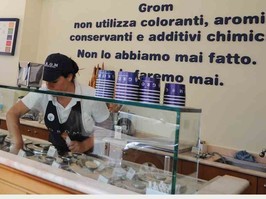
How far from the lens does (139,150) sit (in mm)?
1196

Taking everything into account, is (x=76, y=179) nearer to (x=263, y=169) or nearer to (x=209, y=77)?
(x=263, y=169)

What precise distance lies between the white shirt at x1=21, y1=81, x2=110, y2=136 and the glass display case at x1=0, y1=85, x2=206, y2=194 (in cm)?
4

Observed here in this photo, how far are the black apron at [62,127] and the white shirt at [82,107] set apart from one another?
0.07ft

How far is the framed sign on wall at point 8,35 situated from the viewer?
150 inches

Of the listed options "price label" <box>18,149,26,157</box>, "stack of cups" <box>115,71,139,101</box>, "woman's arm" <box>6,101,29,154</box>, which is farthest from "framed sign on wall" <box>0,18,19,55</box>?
"stack of cups" <box>115,71,139,101</box>

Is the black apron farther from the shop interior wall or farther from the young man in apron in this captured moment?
the shop interior wall

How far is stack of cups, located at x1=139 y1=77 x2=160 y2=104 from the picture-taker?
41.8 inches

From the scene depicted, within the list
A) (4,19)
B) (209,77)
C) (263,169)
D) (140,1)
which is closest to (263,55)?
(209,77)

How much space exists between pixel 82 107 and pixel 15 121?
1.65 feet

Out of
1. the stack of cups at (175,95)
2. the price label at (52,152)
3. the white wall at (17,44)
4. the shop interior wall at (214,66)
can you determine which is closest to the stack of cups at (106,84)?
the stack of cups at (175,95)

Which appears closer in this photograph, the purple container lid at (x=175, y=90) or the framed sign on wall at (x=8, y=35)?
the purple container lid at (x=175, y=90)

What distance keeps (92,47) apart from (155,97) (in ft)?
8.52

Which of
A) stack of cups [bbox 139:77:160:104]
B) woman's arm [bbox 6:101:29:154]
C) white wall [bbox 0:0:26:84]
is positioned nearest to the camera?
stack of cups [bbox 139:77:160:104]

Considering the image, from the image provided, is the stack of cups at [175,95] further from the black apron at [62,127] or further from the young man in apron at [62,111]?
the black apron at [62,127]
